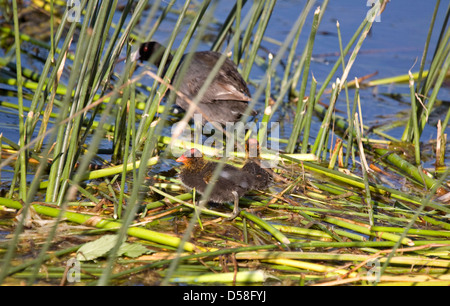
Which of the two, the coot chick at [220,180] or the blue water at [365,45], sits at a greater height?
the blue water at [365,45]

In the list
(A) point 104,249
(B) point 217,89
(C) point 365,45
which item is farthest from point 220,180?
(C) point 365,45

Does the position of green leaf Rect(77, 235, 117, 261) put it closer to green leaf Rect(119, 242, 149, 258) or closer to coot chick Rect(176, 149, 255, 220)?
green leaf Rect(119, 242, 149, 258)

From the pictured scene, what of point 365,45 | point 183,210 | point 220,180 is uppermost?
point 365,45

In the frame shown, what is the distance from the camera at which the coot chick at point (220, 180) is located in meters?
3.07

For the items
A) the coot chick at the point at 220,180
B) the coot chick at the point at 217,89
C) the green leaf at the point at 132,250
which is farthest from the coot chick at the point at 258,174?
the coot chick at the point at 217,89

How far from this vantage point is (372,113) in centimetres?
552

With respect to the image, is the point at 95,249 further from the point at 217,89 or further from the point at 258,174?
the point at 217,89

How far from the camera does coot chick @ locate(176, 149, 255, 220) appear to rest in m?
3.07

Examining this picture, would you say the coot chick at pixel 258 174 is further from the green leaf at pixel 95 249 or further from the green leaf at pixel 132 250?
the green leaf at pixel 95 249

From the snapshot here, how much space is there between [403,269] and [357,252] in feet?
0.77

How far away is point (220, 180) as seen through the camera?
3.15 m

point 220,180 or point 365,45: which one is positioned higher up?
point 365,45

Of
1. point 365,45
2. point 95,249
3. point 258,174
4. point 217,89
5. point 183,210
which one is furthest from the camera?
point 365,45

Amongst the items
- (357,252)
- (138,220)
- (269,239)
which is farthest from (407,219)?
(138,220)
